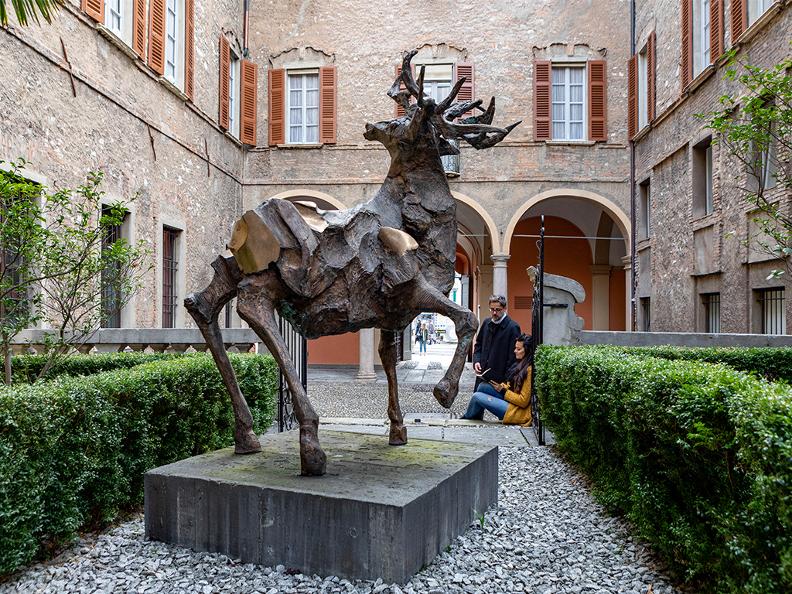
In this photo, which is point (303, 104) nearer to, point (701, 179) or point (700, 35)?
point (700, 35)

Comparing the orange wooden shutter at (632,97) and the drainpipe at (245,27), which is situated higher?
the drainpipe at (245,27)

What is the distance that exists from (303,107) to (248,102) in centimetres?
140

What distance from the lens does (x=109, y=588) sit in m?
2.85

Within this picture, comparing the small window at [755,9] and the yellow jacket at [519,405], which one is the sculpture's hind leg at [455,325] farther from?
the small window at [755,9]

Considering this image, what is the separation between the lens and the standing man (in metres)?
7.60

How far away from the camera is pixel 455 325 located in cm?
337

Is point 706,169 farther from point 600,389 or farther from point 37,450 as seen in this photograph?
point 37,450

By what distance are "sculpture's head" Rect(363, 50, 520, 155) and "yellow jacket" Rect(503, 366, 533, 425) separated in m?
4.12

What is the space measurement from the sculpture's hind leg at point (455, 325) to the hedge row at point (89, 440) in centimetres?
182

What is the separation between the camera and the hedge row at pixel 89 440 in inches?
113

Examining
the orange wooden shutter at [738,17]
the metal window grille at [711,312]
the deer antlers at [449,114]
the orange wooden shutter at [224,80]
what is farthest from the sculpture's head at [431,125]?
the orange wooden shutter at [224,80]

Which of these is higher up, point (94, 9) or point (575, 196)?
point (94, 9)

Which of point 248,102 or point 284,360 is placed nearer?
Result: point 284,360

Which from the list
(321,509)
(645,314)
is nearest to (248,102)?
(645,314)
